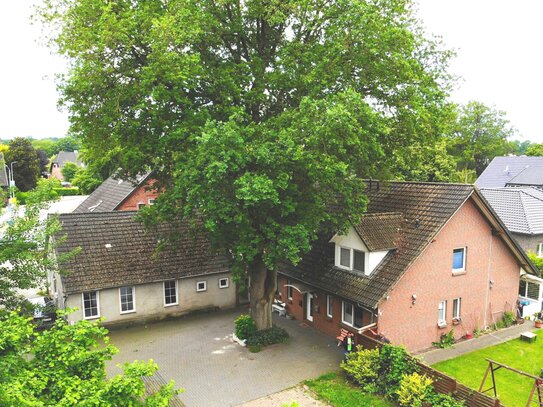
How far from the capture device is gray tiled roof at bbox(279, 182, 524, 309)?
Answer: 58.4ft

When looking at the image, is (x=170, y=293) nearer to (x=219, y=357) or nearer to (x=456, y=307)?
(x=219, y=357)

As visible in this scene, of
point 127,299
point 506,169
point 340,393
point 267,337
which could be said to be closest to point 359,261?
point 267,337

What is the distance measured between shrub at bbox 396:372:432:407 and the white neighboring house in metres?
11.7

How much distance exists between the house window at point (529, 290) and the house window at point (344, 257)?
37.4 feet

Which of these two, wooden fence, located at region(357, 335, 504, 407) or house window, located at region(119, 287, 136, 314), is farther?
house window, located at region(119, 287, 136, 314)

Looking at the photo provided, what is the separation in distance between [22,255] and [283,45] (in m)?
12.9

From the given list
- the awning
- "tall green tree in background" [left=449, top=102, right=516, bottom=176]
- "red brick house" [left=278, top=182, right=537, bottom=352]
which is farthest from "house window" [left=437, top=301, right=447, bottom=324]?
"tall green tree in background" [left=449, top=102, right=516, bottom=176]

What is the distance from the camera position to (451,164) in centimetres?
4300

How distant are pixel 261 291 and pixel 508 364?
1094cm

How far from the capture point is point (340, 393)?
605 inches

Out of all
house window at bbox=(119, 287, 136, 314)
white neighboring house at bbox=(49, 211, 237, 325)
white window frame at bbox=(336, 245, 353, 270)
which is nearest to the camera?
white window frame at bbox=(336, 245, 353, 270)

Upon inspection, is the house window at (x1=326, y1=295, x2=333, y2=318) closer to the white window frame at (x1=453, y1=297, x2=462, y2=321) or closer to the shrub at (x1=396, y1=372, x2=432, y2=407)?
the white window frame at (x1=453, y1=297, x2=462, y2=321)

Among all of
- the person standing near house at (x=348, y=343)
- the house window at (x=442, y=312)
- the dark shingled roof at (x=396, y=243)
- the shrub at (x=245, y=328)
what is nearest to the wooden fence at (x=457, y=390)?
the person standing near house at (x=348, y=343)

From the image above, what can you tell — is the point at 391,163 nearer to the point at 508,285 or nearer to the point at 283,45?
the point at 283,45
